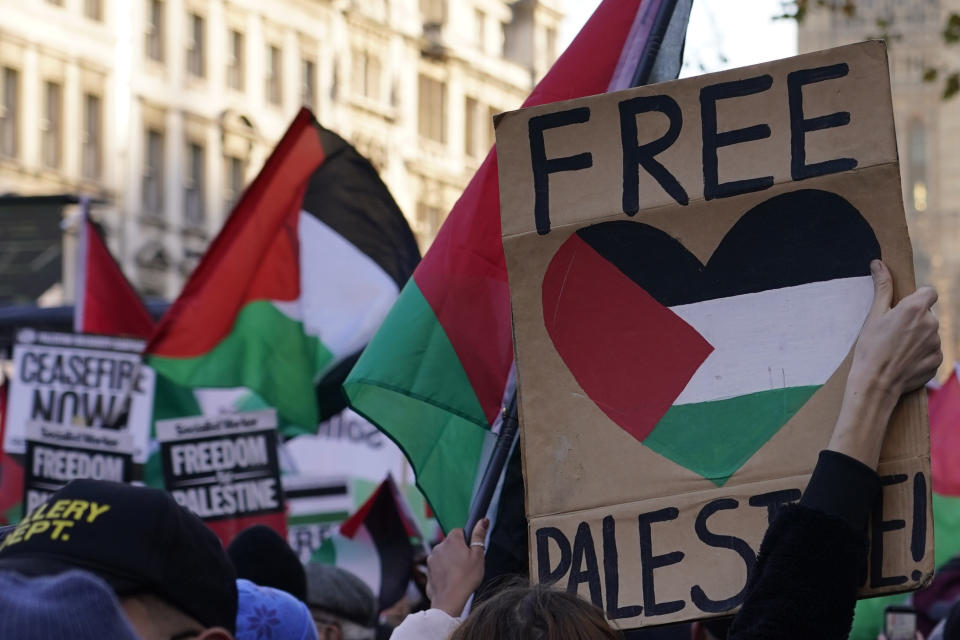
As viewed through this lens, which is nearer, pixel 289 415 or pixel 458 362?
pixel 458 362

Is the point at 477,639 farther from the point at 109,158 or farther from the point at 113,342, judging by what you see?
the point at 109,158

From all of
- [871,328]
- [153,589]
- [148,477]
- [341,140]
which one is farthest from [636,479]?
[148,477]

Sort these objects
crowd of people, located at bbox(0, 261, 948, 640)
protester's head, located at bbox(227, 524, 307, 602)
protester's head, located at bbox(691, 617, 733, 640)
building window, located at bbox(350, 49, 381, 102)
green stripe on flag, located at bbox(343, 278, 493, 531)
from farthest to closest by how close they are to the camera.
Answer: building window, located at bbox(350, 49, 381, 102)
protester's head, located at bbox(227, 524, 307, 602)
protester's head, located at bbox(691, 617, 733, 640)
green stripe on flag, located at bbox(343, 278, 493, 531)
crowd of people, located at bbox(0, 261, 948, 640)

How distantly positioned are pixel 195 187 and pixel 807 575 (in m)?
35.7

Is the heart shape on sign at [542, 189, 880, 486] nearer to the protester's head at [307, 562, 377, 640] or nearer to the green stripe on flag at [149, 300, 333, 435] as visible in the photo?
the protester's head at [307, 562, 377, 640]

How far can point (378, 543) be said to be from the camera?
27.9 feet

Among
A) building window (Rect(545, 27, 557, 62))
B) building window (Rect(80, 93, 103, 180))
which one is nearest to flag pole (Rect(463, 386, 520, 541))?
building window (Rect(80, 93, 103, 180))

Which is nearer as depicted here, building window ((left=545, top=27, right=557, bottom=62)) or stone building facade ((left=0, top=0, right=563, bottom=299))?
stone building facade ((left=0, top=0, right=563, bottom=299))

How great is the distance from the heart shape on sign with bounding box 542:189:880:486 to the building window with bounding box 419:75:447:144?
142 ft

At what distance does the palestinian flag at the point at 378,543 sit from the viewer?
331 inches

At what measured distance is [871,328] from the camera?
310 cm

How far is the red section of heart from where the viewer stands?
3350mm

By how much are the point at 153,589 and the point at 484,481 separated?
1642 mm

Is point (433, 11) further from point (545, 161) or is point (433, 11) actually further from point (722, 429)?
point (722, 429)
